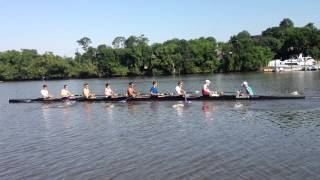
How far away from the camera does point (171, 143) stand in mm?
20031

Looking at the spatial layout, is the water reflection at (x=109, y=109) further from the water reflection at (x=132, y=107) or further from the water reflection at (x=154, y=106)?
the water reflection at (x=154, y=106)

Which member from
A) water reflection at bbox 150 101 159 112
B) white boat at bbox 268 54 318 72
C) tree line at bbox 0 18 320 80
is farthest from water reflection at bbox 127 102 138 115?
tree line at bbox 0 18 320 80

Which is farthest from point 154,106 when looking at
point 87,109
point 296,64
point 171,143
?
point 296,64

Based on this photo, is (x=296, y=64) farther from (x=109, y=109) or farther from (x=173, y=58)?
(x=109, y=109)

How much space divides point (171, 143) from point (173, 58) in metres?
116

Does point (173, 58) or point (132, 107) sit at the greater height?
point (173, 58)

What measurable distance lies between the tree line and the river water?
10041 cm

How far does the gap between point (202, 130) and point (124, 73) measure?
117255mm

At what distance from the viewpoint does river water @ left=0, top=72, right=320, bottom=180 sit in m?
15.8

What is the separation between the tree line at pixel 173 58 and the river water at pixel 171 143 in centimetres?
10041

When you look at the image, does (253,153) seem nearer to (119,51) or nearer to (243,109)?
(243,109)

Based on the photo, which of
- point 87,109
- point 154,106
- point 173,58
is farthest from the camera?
point 173,58

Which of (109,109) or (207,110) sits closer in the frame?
(207,110)

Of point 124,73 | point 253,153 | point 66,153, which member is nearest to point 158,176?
point 253,153
